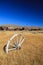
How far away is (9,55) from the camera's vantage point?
1535 cm

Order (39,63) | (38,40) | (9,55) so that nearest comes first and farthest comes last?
(39,63), (9,55), (38,40)

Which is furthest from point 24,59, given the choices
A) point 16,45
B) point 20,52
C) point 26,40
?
point 26,40

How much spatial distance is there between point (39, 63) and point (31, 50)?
2.50m

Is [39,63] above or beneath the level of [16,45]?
beneath

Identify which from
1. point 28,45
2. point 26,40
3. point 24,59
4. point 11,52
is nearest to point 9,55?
point 11,52

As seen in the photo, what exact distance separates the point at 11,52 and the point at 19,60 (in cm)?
168

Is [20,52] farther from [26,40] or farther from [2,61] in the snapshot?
[26,40]

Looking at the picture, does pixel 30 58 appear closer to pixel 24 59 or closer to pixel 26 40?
pixel 24 59

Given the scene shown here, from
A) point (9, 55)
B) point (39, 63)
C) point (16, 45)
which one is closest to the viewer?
point (39, 63)

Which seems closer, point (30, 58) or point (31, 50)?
point (30, 58)

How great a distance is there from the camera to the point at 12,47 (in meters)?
17.0

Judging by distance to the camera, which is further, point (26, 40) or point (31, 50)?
point (26, 40)

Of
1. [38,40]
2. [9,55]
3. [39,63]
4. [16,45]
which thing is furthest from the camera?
[38,40]

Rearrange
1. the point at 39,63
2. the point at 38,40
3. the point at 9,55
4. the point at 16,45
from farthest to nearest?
the point at 38,40, the point at 16,45, the point at 9,55, the point at 39,63
